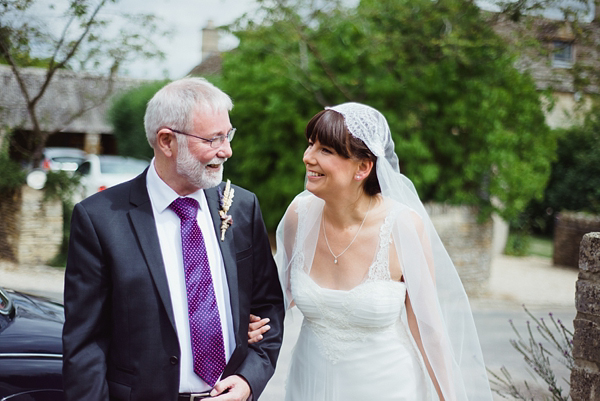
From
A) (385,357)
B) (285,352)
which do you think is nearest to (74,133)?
(285,352)

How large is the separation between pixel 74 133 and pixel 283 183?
978 inches

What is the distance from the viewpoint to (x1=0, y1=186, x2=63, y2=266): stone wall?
950 cm

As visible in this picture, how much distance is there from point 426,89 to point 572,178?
10.2m

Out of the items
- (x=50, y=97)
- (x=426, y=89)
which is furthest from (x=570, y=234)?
(x=50, y=97)

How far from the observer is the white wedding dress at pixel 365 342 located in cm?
264

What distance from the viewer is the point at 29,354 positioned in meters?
2.74

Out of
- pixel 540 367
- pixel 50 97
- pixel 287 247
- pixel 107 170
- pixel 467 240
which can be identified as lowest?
pixel 467 240

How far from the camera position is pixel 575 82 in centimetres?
823

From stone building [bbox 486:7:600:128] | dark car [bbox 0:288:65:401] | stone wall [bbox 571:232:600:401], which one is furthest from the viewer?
stone building [bbox 486:7:600:128]

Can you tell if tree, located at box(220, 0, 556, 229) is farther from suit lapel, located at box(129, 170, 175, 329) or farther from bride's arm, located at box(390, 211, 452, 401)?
suit lapel, located at box(129, 170, 175, 329)

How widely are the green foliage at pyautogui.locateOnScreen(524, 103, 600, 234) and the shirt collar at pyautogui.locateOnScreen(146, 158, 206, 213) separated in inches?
633

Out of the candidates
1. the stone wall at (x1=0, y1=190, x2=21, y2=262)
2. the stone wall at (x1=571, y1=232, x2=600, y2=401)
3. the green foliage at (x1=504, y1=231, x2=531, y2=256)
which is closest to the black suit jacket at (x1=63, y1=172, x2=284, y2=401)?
the stone wall at (x1=571, y1=232, x2=600, y2=401)

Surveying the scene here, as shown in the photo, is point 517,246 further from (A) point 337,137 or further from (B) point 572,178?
(A) point 337,137

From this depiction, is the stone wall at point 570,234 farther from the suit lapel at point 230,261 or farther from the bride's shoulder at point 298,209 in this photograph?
the suit lapel at point 230,261
